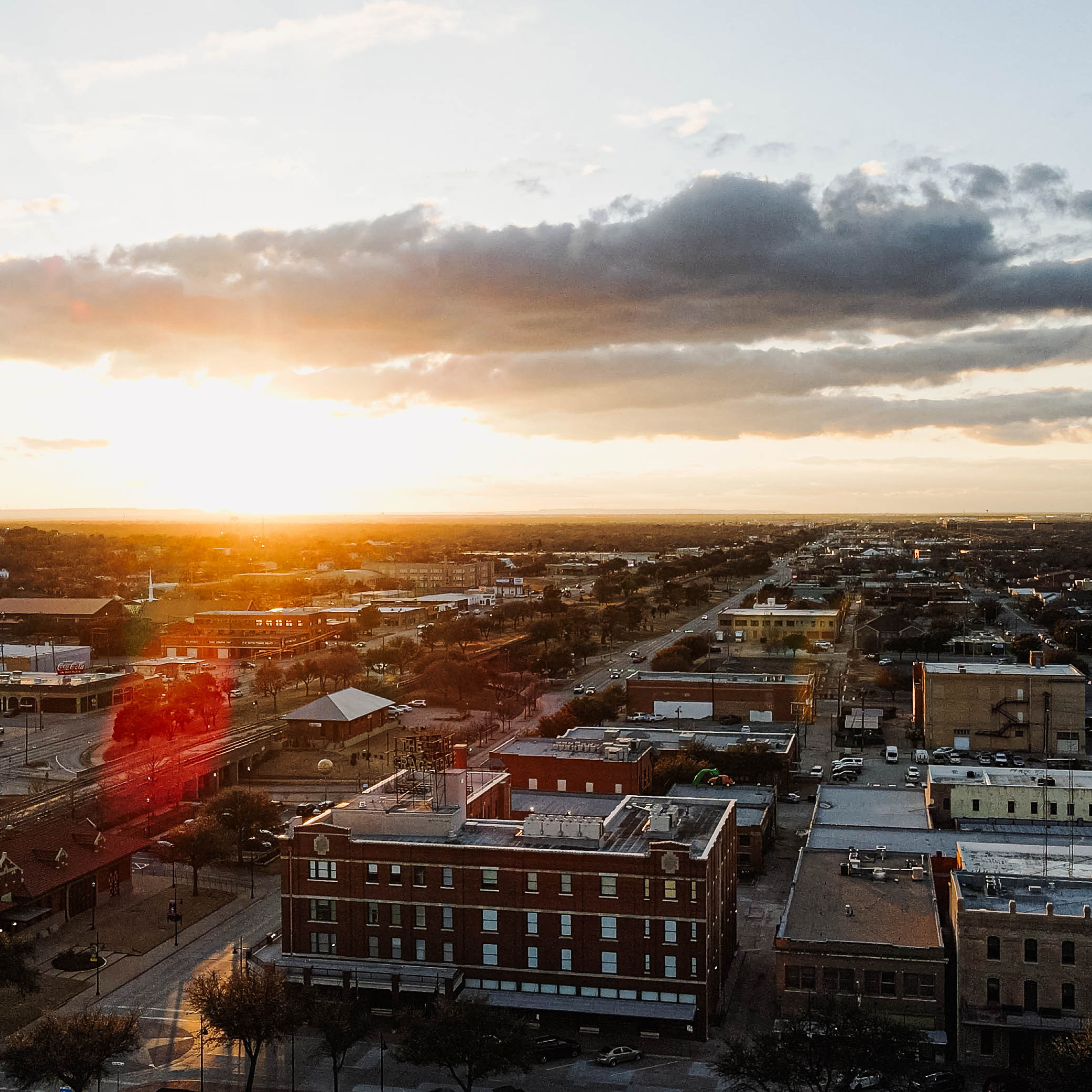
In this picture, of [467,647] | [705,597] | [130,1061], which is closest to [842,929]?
[130,1061]

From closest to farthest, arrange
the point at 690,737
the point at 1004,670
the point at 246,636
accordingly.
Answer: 1. the point at 690,737
2. the point at 1004,670
3. the point at 246,636

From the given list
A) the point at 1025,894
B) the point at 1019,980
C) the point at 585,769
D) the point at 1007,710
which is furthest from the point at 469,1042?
the point at 1007,710

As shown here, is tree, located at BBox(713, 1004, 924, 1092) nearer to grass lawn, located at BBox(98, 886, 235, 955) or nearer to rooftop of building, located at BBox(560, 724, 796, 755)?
grass lawn, located at BBox(98, 886, 235, 955)

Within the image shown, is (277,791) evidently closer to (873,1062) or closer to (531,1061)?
(531,1061)

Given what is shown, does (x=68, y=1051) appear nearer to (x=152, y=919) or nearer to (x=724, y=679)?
(x=152, y=919)

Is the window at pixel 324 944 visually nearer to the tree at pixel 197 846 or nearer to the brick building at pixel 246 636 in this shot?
the tree at pixel 197 846

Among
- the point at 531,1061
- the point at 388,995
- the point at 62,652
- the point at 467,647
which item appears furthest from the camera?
the point at 467,647

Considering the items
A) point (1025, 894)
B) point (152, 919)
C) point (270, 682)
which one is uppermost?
point (1025, 894)
